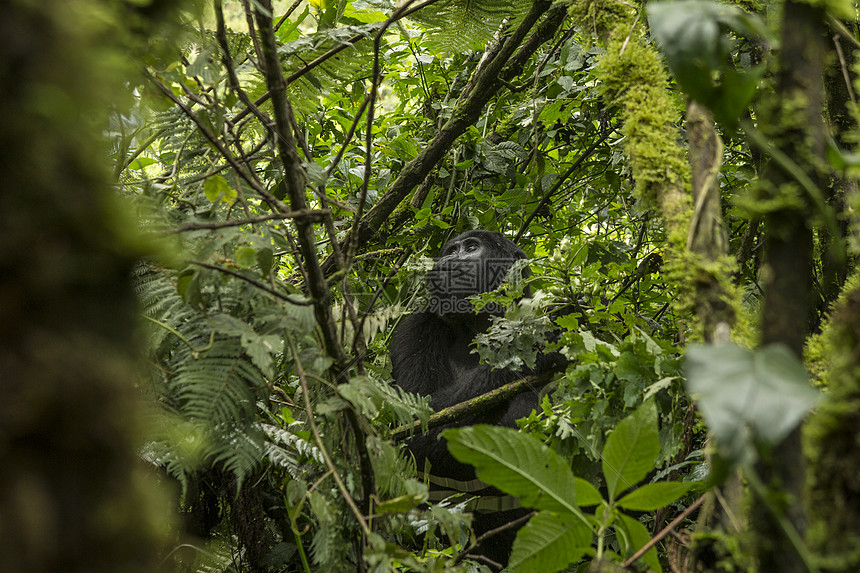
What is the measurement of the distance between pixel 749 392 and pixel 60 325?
0.45 meters

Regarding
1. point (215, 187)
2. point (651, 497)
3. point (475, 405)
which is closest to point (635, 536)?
point (651, 497)

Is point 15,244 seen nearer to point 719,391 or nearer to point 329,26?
point 719,391

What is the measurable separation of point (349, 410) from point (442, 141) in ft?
4.54

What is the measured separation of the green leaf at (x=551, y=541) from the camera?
776 millimetres

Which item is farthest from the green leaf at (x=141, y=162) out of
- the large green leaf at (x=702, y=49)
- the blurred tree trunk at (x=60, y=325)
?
the large green leaf at (x=702, y=49)

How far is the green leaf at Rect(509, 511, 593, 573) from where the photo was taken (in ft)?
2.55

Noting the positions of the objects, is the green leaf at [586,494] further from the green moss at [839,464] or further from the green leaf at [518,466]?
the green moss at [839,464]

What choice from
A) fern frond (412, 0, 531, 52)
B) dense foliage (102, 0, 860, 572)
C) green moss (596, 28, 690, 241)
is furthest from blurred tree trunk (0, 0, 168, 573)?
fern frond (412, 0, 531, 52)

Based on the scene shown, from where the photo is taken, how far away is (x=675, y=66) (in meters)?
0.48

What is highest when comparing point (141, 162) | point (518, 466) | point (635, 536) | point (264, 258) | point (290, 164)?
point (141, 162)

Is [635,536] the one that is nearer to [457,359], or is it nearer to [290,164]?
[290,164]

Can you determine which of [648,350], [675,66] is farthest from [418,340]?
[675,66]

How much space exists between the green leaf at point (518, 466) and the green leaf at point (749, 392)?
1.15 ft

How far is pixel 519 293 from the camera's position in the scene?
5.28ft
